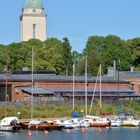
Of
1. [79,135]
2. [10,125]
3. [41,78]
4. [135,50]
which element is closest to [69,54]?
[135,50]

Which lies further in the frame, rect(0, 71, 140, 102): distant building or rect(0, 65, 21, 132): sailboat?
rect(0, 71, 140, 102): distant building

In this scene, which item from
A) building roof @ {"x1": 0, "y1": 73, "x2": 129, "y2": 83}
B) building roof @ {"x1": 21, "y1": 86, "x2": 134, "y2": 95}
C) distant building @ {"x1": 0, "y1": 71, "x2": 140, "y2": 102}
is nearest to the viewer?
building roof @ {"x1": 21, "y1": 86, "x2": 134, "y2": 95}

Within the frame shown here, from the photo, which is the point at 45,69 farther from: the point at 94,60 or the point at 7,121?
the point at 7,121

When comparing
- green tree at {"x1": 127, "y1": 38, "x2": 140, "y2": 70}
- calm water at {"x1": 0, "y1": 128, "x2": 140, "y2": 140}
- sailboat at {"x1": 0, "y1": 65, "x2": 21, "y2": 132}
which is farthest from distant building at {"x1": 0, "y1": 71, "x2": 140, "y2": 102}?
green tree at {"x1": 127, "y1": 38, "x2": 140, "y2": 70}

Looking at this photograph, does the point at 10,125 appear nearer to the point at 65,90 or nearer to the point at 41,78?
the point at 65,90

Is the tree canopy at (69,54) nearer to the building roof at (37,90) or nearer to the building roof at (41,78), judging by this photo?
the building roof at (41,78)

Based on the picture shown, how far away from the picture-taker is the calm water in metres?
88.0

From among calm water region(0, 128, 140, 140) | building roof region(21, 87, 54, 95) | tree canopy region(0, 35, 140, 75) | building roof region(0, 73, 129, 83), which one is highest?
tree canopy region(0, 35, 140, 75)

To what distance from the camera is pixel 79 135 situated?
9212cm

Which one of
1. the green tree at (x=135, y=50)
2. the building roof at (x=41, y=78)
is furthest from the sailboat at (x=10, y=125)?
the green tree at (x=135, y=50)

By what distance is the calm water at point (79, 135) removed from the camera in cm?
8800

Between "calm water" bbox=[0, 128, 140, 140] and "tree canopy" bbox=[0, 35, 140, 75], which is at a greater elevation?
"tree canopy" bbox=[0, 35, 140, 75]

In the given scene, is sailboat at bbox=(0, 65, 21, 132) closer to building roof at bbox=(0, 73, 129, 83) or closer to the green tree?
building roof at bbox=(0, 73, 129, 83)

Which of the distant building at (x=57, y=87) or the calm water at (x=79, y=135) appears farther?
the distant building at (x=57, y=87)
